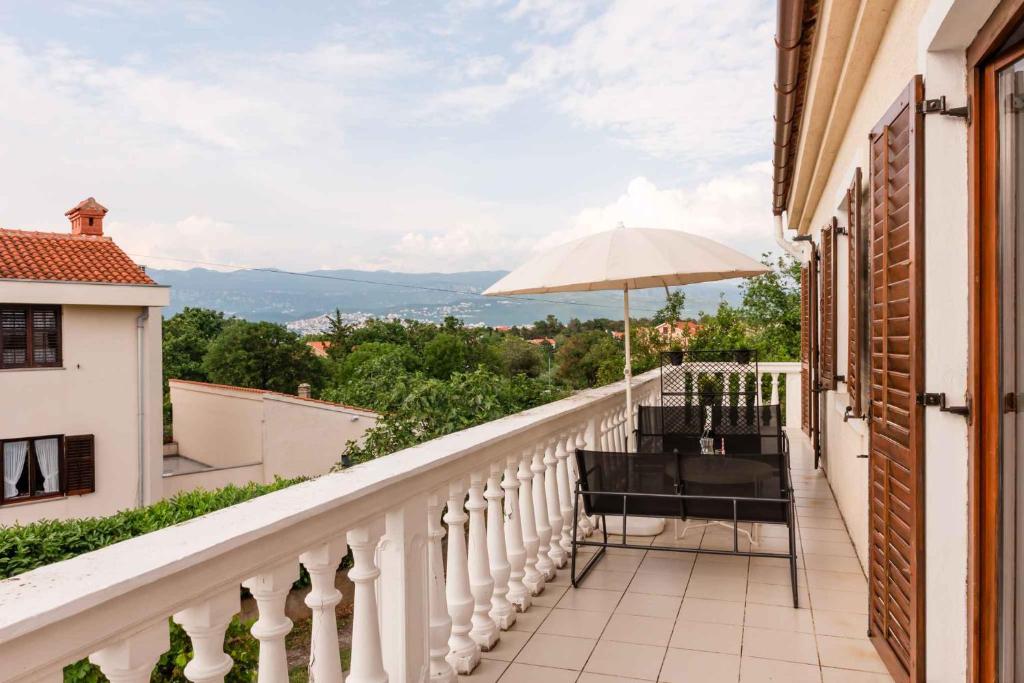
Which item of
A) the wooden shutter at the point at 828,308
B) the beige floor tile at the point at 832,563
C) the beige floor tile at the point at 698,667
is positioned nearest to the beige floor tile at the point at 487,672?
the beige floor tile at the point at 698,667

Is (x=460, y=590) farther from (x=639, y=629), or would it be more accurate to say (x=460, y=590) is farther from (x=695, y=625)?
(x=695, y=625)

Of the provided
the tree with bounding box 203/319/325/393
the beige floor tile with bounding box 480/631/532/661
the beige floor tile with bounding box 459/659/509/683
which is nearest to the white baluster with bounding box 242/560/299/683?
the beige floor tile with bounding box 459/659/509/683

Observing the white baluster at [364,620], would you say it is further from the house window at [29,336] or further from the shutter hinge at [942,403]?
the house window at [29,336]

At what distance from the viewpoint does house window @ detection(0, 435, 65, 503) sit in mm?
15055

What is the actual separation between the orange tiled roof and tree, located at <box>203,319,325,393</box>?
73.4ft

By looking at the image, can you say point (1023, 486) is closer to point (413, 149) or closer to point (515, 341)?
point (515, 341)

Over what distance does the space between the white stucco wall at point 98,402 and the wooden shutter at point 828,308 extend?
50.4ft

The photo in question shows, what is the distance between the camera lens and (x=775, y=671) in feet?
8.66

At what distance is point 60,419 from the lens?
1554 cm

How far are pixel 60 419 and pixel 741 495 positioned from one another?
1630cm

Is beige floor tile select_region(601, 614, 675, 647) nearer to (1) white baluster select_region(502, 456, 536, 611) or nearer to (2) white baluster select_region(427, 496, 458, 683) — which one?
(1) white baluster select_region(502, 456, 536, 611)

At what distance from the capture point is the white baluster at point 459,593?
2561 mm

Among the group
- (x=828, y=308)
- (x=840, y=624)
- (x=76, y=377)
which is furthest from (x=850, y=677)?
(x=76, y=377)

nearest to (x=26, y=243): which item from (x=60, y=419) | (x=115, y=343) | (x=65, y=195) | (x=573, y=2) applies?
(x=115, y=343)
